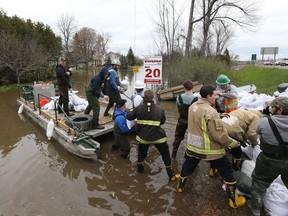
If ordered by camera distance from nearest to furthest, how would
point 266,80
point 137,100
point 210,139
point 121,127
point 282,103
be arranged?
point 282,103, point 210,139, point 121,127, point 137,100, point 266,80

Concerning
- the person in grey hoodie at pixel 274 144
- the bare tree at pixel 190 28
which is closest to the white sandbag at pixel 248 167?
the person in grey hoodie at pixel 274 144

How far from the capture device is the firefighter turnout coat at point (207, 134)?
3.32 metres

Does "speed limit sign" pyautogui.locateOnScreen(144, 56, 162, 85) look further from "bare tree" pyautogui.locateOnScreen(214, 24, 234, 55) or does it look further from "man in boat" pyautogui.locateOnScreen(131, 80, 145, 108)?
"bare tree" pyautogui.locateOnScreen(214, 24, 234, 55)

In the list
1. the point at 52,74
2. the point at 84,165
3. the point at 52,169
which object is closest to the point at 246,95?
the point at 84,165

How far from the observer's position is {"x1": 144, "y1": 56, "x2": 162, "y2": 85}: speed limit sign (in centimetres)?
750

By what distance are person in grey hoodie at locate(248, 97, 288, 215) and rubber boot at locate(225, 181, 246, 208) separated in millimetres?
430

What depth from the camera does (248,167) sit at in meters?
4.06

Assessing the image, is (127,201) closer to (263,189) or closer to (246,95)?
(263,189)

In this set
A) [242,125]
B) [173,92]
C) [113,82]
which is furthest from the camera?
[173,92]

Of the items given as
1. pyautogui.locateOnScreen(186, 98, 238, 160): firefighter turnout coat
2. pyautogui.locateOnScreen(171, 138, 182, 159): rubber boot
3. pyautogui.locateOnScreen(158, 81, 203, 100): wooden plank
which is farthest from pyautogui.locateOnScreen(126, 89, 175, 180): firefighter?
pyautogui.locateOnScreen(158, 81, 203, 100): wooden plank

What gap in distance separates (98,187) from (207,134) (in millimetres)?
2311

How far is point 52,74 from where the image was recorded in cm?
2847

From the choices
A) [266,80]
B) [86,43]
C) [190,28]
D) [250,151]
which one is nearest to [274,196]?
[250,151]

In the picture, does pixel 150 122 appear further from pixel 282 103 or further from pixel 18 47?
pixel 18 47
